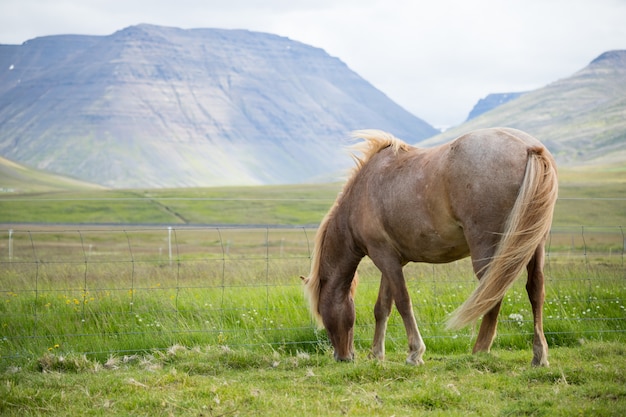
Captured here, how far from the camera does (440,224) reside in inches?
269

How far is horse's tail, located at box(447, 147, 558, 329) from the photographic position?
6242 mm

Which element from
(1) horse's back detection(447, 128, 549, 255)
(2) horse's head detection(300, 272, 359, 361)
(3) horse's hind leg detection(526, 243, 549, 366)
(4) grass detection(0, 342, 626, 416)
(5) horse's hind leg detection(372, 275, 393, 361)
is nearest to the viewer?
(4) grass detection(0, 342, 626, 416)

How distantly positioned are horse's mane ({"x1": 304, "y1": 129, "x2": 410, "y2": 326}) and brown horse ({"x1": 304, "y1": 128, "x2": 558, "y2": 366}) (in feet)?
0.04

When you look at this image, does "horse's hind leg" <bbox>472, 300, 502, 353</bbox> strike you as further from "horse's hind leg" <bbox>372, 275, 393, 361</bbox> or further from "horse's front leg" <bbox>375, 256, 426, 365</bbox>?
"horse's hind leg" <bbox>372, 275, 393, 361</bbox>

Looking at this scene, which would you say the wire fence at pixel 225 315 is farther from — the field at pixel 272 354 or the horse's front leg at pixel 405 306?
the horse's front leg at pixel 405 306

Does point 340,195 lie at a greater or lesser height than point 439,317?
greater

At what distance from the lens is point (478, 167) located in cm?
648

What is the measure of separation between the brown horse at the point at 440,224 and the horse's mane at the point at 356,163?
1cm

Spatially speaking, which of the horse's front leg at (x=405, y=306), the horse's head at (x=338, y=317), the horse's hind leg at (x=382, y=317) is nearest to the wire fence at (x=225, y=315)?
the horse's head at (x=338, y=317)

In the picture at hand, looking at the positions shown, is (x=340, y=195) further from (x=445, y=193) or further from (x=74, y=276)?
(x=74, y=276)

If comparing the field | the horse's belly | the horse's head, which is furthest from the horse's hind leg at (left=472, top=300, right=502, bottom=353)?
the horse's head

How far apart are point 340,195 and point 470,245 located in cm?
202

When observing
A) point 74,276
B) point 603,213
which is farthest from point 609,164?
point 74,276

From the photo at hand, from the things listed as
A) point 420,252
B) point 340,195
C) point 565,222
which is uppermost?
point 340,195
